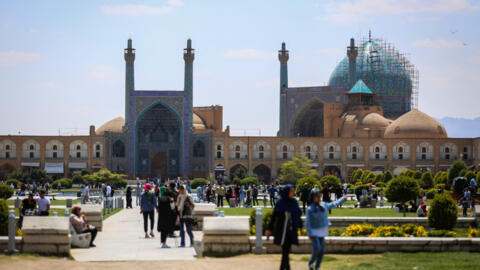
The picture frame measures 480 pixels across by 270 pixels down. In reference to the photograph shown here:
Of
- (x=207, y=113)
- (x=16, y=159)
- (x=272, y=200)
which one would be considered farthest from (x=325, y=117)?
(x=272, y=200)

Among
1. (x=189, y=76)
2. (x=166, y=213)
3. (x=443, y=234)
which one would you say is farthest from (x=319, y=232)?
(x=189, y=76)

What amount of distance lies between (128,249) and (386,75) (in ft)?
194

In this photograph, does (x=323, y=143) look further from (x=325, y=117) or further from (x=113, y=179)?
(x=113, y=179)

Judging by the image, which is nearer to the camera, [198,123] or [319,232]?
[319,232]

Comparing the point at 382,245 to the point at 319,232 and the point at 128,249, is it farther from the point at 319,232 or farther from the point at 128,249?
the point at 128,249

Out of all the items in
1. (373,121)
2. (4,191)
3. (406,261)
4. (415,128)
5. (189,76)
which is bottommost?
(406,261)

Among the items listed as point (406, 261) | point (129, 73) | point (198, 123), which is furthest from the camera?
point (198, 123)

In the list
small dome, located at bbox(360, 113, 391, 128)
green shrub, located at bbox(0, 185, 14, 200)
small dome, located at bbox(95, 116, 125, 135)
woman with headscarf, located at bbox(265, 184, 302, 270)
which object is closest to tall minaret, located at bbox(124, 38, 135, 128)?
small dome, located at bbox(95, 116, 125, 135)

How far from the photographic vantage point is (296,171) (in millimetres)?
53719

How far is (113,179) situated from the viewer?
49562 millimetres

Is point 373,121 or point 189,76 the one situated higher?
point 189,76

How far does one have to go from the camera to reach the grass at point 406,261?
34.8 feet

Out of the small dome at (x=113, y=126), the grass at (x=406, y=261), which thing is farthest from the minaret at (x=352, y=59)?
the grass at (x=406, y=261)

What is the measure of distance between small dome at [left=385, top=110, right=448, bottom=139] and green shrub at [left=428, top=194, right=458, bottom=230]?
1835 inches
